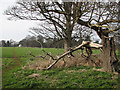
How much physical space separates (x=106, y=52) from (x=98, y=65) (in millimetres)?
1984

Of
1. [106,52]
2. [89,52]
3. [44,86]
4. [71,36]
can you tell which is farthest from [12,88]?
[71,36]

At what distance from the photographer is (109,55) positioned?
619 cm

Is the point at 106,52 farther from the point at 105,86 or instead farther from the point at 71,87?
the point at 71,87

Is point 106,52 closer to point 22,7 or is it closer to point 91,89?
point 91,89

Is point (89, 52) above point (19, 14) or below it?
below

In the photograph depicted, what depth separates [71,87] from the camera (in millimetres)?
4250

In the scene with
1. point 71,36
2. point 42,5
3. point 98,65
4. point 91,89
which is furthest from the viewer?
point 71,36

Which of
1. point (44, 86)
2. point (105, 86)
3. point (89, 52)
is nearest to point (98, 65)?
point (89, 52)

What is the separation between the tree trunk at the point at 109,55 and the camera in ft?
20.0

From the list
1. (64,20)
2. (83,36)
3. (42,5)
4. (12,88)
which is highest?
(42,5)

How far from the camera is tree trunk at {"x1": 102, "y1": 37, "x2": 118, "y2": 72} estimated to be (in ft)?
20.0

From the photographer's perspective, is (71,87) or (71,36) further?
(71,36)

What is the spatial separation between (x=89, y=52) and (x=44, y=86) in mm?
4970

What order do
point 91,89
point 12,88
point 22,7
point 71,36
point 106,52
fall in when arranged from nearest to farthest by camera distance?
point 91,89
point 12,88
point 106,52
point 22,7
point 71,36
